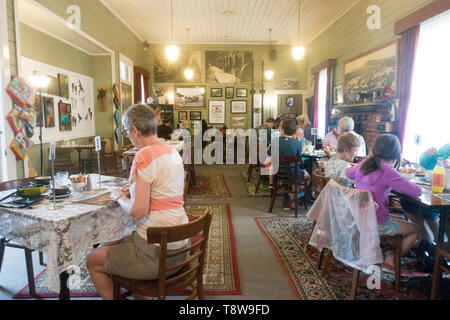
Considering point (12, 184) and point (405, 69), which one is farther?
point (405, 69)

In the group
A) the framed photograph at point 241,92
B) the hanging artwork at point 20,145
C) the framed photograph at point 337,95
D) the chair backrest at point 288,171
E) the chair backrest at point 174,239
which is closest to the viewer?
the chair backrest at point 174,239

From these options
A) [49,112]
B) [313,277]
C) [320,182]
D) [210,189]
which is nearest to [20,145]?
[49,112]

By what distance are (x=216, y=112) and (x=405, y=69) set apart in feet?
22.2

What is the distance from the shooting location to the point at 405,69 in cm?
485

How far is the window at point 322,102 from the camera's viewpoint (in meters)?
8.59

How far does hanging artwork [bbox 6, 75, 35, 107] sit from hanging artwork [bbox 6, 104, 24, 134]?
0.27 feet

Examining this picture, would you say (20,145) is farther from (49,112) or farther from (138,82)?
(138,82)

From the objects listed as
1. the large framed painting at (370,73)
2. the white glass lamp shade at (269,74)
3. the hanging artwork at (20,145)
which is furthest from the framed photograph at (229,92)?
the hanging artwork at (20,145)

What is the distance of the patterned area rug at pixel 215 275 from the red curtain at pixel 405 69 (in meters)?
3.31

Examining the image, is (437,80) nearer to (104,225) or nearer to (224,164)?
(104,225)

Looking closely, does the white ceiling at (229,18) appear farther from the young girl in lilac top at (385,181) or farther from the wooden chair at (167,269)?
the wooden chair at (167,269)

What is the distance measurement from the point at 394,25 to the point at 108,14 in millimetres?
5879

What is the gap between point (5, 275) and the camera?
2.80m

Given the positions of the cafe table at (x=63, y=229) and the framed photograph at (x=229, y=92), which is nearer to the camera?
the cafe table at (x=63, y=229)
